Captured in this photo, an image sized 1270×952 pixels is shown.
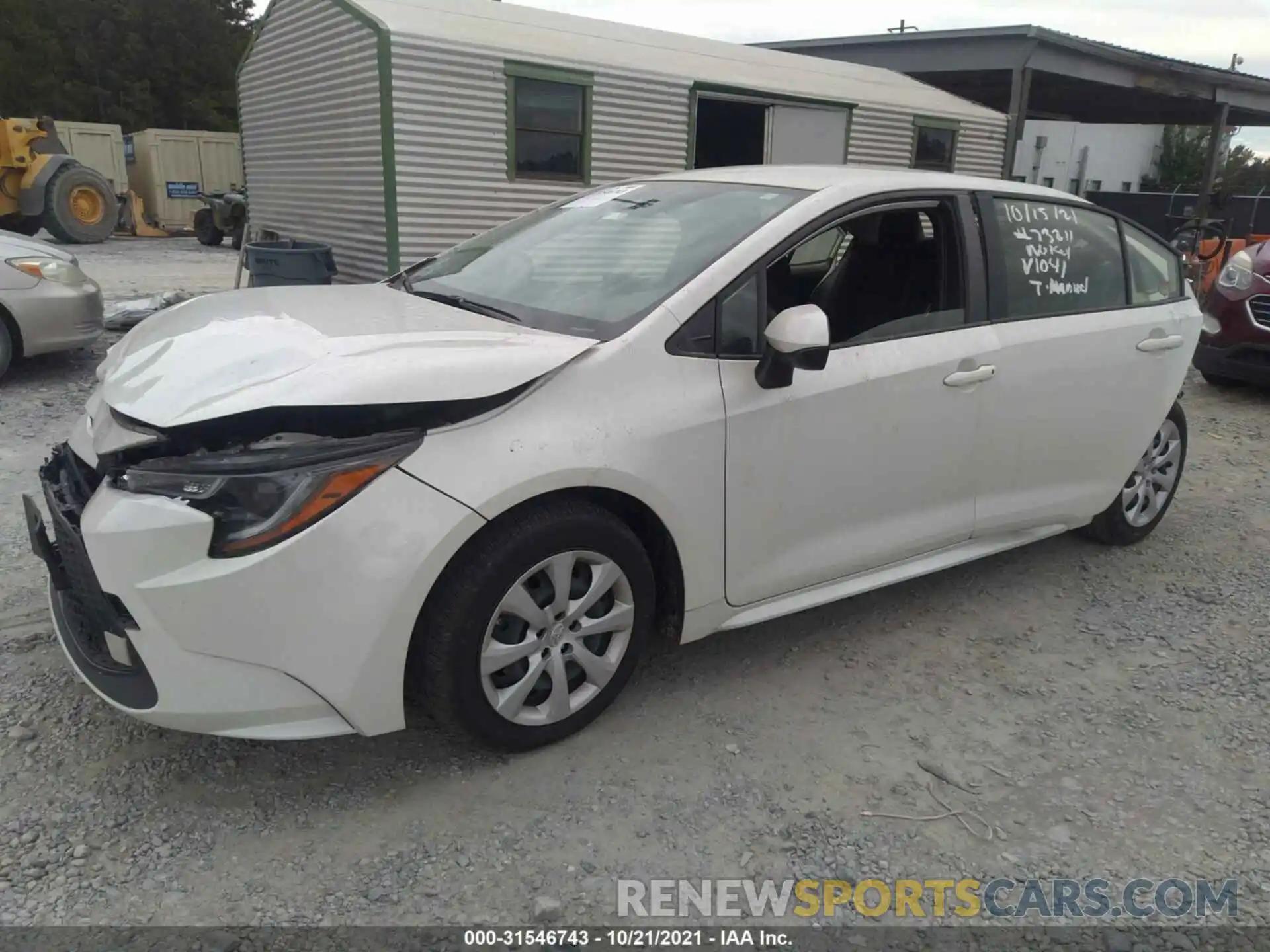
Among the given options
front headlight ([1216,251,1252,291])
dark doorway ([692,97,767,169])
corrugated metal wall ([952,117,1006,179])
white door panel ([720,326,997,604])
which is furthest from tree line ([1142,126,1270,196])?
white door panel ([720,326,997,604])

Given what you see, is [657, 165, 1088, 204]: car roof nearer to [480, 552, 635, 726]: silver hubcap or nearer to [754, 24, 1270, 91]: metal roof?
[480, 552, 635, 726]: silver hubcap

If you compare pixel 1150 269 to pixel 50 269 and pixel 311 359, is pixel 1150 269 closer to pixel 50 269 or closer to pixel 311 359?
pixel 311 359

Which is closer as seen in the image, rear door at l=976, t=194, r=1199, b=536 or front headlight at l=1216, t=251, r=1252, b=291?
rear door at l=976, t=194, r=1199, b=536

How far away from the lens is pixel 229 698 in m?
2.17

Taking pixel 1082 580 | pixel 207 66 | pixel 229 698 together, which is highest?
pixel 207 66

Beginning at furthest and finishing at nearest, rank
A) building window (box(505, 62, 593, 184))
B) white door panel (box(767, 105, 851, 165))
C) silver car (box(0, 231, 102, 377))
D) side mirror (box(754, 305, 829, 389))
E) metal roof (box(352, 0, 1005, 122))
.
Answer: white door panel (box(767, 105, 851, 165)) → building window (box(505, 62, 593, 184)) → metal roof (box(352, 0, 1005, 122)) → silver car (box(0, 231, 102, 377)) → side mirror (box(754, 305, 829, 389))

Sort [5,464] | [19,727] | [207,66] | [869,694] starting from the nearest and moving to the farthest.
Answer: [19,727] → [869,694] → [5,464] → [207,66]

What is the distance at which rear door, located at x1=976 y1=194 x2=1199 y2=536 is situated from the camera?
336cm

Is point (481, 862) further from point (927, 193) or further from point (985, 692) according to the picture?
point (927, 193)

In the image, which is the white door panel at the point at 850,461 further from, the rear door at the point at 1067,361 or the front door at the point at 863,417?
the rear door at the point at 1067,361

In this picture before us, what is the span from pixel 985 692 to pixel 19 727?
2.90 meters

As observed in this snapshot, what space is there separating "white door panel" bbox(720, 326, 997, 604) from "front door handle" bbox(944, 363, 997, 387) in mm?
15

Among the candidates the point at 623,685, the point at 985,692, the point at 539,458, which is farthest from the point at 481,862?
the point at 985,692

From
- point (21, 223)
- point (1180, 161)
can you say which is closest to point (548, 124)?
point (21, 223)
